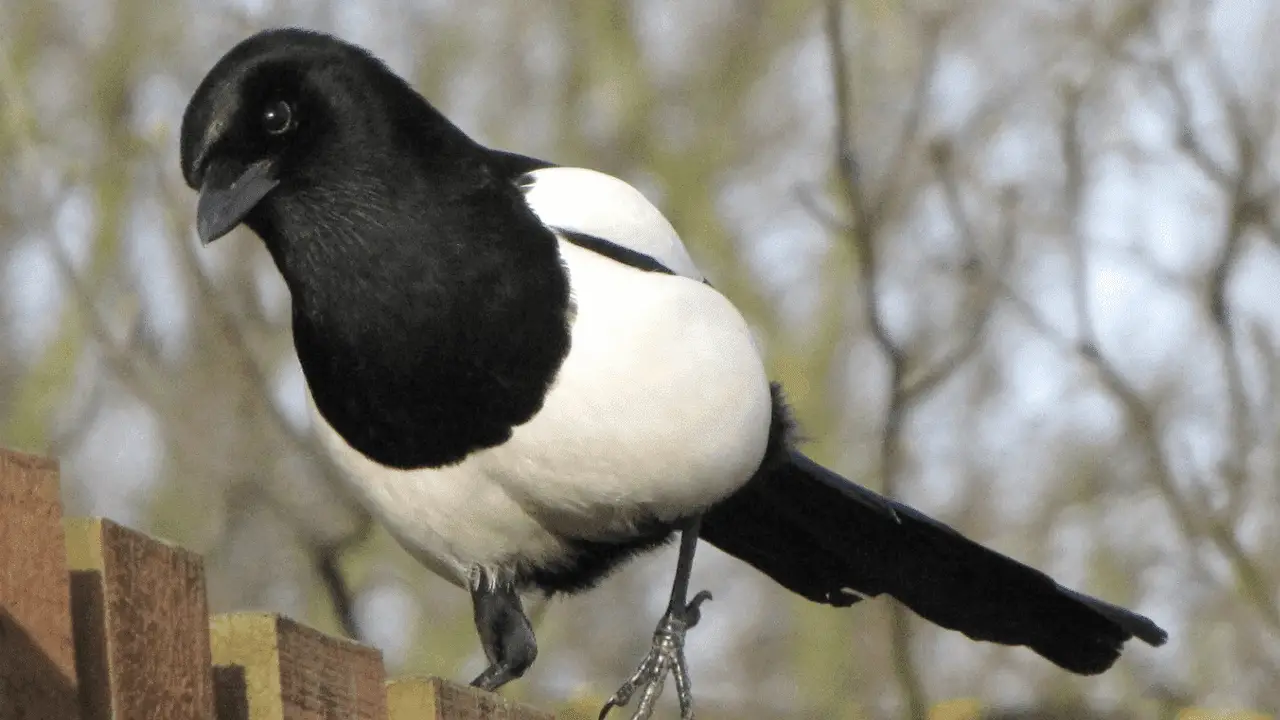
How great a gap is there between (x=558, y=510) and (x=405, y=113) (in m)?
0.53

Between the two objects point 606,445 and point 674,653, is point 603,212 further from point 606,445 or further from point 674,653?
point 674,653

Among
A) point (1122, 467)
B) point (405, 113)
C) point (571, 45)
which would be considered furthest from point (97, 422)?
point (405, 113)

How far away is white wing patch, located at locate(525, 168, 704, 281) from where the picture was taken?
2.46m

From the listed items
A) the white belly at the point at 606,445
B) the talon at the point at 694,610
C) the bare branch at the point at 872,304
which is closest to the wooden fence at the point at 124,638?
the white belly at the point at 606,445

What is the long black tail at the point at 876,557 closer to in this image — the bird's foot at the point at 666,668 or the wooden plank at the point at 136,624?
the bird's foot at the point at 666,668

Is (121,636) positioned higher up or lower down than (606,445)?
higher up

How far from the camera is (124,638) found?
110 cm

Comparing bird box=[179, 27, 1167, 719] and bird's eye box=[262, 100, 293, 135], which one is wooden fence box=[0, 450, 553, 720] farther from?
bird's eye box=[262, 100, 293, 135]

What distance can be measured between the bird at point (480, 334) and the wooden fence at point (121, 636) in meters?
1.00

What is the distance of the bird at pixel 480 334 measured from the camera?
230 cm

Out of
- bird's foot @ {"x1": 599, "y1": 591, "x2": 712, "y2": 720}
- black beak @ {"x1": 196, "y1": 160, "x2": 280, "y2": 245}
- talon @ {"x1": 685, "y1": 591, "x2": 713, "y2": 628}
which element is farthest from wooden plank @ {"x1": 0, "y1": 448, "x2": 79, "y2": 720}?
talon @ {"x1": 685, "y1": 591, "x2": 713, "y2": 628}

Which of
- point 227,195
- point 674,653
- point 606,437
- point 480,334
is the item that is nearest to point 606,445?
point 606,437

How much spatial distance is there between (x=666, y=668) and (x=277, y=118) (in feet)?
2.72

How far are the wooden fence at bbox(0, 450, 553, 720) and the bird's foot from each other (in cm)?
104
